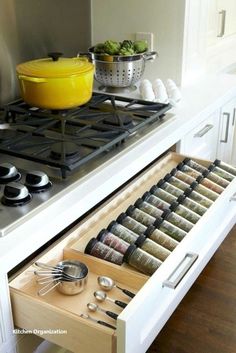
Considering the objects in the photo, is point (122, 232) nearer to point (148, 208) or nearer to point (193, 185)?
point (148, 208)

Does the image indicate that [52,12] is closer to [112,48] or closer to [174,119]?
[112,48]

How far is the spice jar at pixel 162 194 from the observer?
1412 millimetres

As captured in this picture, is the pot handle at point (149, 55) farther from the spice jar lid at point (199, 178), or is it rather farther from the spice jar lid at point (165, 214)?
the spice jar lid at point (165, 214)

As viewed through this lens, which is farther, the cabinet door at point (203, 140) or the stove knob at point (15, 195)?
the cabinet door at point (203, 140)

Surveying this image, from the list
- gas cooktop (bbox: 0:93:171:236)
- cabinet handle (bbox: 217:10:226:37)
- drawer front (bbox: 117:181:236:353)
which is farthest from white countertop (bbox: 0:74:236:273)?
cabinet handle (bbox: 217:10:226:37)

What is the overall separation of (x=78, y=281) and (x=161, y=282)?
0.19m

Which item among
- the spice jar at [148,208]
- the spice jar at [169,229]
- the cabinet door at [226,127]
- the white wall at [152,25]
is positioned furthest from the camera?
the cabinet door at [226,127]

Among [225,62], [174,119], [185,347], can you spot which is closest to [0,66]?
[174,119]

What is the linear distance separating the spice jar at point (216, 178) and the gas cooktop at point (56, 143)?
0.25 meters

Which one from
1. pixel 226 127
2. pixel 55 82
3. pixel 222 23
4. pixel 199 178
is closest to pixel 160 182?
pixel 199 178

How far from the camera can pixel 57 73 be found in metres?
1.40

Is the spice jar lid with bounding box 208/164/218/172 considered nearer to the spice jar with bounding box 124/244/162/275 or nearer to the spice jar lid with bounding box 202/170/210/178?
the spice jar lid with bounding box 202/170/210/178

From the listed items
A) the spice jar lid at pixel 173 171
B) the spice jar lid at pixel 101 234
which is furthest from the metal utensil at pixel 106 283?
the spice jar lid at pixel 173 171

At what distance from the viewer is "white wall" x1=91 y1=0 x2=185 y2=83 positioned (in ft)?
6.43
